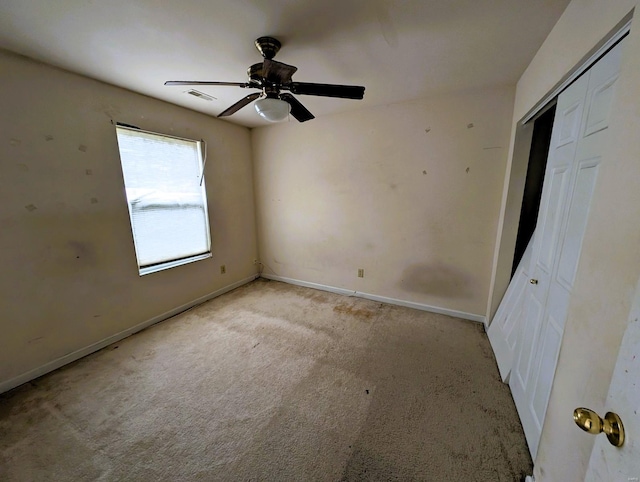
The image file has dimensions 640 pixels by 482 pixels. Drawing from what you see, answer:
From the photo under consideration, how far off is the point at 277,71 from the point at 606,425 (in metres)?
1.91

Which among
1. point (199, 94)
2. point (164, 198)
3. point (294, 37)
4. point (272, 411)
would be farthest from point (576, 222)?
point (164, 198)

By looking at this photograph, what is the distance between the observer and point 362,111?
285 cm

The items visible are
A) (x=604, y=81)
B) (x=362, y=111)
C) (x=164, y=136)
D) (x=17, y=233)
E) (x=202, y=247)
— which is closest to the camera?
(x=604, y=81)

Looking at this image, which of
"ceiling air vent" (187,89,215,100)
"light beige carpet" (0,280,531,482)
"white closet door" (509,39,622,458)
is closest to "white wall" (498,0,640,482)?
"white closet door" (509,39,622,458)

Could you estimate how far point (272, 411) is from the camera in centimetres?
158

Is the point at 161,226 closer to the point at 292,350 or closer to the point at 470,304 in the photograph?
the point at 292,350

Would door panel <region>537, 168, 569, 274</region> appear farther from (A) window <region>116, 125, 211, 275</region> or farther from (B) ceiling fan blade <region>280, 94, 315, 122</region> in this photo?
(A) window <region>116, 125, 211, 275</region>

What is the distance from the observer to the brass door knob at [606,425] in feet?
1.53

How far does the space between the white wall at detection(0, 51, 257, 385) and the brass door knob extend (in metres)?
3.08

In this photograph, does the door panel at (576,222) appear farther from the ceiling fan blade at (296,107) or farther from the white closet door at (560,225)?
the ceiling fan blade at (296,107)

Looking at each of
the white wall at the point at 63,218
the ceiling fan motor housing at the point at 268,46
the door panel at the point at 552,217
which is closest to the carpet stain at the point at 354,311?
the door panel at the point at 552,217

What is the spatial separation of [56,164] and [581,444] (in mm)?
3347

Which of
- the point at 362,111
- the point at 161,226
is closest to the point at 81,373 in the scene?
the point at 161,226

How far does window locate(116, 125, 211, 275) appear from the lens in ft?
7.82
